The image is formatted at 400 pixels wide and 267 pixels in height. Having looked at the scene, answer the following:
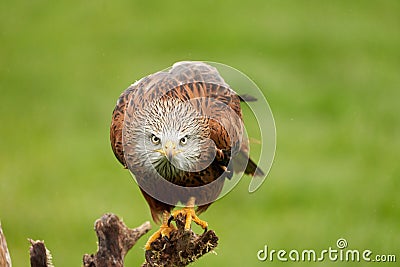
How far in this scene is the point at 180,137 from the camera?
524 centimetres

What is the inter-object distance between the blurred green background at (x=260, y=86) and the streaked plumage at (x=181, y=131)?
2882 mm

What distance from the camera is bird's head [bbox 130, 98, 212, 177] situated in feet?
17.1

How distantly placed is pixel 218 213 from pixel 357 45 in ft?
12.7

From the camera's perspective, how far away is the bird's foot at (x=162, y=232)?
5.70 metres

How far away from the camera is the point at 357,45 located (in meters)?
13.4

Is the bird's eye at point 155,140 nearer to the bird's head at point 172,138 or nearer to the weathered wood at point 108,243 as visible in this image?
the bird's head at point 172,138

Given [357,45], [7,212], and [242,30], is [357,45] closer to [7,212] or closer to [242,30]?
[242,30]

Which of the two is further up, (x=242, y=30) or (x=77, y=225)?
(x=242, y=30)

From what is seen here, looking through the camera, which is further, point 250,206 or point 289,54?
point 289,54

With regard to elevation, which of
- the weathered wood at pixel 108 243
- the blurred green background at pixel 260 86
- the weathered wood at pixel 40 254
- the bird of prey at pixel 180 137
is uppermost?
the blurred green background at pixel 260 86

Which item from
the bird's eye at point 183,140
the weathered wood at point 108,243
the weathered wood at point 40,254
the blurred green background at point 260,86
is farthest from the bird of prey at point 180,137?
the blurred green background at point 260,86

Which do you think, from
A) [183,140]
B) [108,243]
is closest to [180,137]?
[183,140]

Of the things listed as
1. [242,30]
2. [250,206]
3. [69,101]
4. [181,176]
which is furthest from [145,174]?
[242,30]

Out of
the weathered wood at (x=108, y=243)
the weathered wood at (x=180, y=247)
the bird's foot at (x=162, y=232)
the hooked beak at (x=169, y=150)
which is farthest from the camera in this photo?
the weathered wood at (x=108, y=243)
